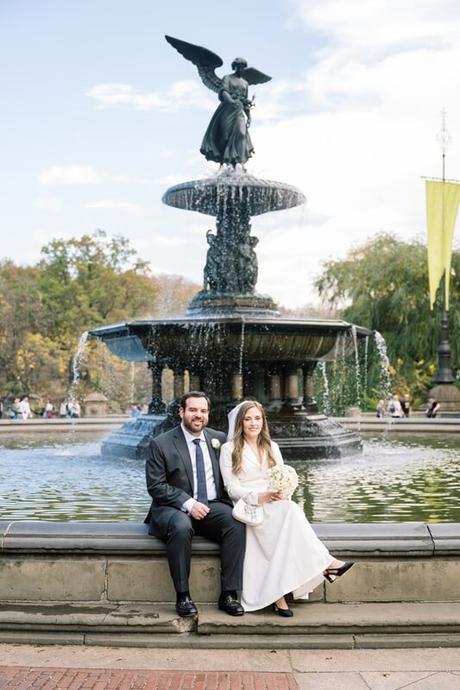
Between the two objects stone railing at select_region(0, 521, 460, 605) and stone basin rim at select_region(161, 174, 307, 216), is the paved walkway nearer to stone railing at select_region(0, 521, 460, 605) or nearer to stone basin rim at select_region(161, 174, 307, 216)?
stone railing at select_region(0, 521, 460, 605)

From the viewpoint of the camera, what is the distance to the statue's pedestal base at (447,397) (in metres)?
36.6

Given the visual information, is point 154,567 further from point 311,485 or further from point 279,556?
point 311,485

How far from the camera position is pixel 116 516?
27.4 ft

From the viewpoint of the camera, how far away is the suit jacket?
225 inches

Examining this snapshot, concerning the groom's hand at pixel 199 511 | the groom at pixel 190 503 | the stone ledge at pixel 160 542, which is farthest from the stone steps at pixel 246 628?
the groom's hand at pixel 199 511

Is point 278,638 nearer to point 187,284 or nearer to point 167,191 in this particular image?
point 167,191

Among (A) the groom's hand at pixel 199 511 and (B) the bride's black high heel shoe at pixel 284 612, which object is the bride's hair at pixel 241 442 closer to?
(A) the groom's hand at pixel 199 511

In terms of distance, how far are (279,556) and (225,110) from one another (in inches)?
504

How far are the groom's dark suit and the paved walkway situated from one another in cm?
52

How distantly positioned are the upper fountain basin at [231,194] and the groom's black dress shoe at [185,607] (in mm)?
12116

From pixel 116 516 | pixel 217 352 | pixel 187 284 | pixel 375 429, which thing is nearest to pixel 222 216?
pixel 217 352

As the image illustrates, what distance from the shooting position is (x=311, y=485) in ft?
35.4

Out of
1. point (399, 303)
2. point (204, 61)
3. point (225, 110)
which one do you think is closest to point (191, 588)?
point (225, 110)

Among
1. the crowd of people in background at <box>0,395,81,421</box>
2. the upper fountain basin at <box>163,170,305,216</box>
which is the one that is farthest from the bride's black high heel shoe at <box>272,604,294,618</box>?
the crowd of people in background at <box>0,395,81,421</box>
